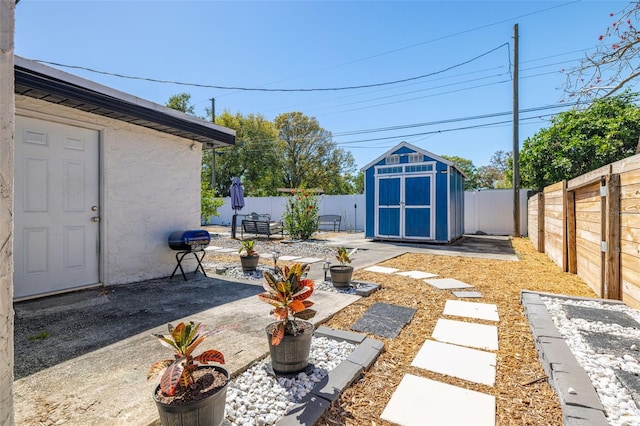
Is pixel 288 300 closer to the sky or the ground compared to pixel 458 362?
closer to the sky

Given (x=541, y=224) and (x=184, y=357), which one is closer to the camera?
(x=184, y=357)

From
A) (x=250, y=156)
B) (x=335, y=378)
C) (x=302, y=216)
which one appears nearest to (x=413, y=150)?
(x=302, y=216)

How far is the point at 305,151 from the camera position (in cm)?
2402

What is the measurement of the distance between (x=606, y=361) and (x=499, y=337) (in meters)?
0.71

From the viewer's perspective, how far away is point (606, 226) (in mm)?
3404

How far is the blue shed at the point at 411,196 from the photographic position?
352 inches

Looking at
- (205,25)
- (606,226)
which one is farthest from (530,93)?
(205,25)

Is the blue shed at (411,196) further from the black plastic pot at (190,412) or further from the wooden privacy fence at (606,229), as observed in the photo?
the black plastic pot at (190,412)

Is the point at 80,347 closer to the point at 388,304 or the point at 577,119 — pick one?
the point at 388,304

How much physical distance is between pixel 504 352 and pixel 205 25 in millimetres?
9159

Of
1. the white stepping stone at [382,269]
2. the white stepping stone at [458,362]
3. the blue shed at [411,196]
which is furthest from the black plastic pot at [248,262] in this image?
the blue shed at [411,196]

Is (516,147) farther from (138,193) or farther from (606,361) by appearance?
(138,193)

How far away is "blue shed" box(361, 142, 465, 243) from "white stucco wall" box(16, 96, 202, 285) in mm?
A: 6202

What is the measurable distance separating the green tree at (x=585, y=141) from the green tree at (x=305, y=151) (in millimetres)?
14987
